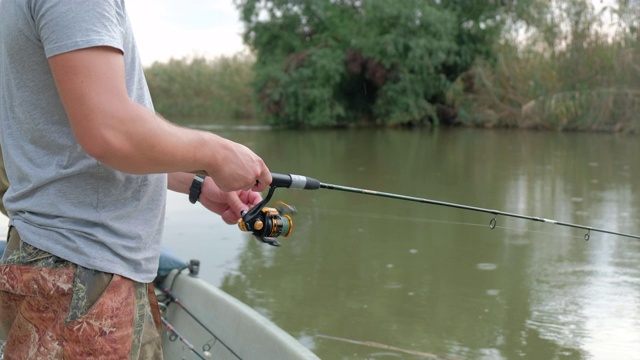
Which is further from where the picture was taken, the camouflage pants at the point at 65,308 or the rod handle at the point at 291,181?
the rod handle at the point at 291,181

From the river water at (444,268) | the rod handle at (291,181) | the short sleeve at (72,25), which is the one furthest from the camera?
the river water at (444,268)

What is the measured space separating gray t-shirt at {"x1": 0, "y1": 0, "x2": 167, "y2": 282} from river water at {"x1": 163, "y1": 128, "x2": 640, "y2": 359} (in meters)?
2.67

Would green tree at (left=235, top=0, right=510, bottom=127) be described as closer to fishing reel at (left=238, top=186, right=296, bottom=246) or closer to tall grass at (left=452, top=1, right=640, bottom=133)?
tall grass at (left=452, top=1, right=640, bottom=133)

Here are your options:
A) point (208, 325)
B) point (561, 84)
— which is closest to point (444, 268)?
point (208, 325)

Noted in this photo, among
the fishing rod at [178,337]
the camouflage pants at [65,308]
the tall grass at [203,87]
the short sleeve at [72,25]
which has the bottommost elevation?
the fishing rod at [178,337]

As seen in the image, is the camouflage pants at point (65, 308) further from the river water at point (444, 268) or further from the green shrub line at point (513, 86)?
the green shrub line at point (513, 86)

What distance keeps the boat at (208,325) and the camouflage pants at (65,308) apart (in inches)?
37.3

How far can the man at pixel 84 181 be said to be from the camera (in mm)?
1188

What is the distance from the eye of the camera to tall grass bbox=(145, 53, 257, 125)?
27.3 metres

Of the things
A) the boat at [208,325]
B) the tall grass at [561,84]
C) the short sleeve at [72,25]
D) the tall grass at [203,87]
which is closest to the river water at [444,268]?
the boat at [208,325]

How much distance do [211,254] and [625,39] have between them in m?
14.5

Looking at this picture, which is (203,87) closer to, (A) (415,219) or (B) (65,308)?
(A) (415,219)

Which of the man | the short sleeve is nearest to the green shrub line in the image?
the man

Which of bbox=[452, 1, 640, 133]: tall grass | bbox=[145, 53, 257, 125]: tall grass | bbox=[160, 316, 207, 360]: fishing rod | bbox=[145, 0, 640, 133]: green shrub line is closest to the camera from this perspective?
bbox=[160, 316, 207, 360]: fishing rod
